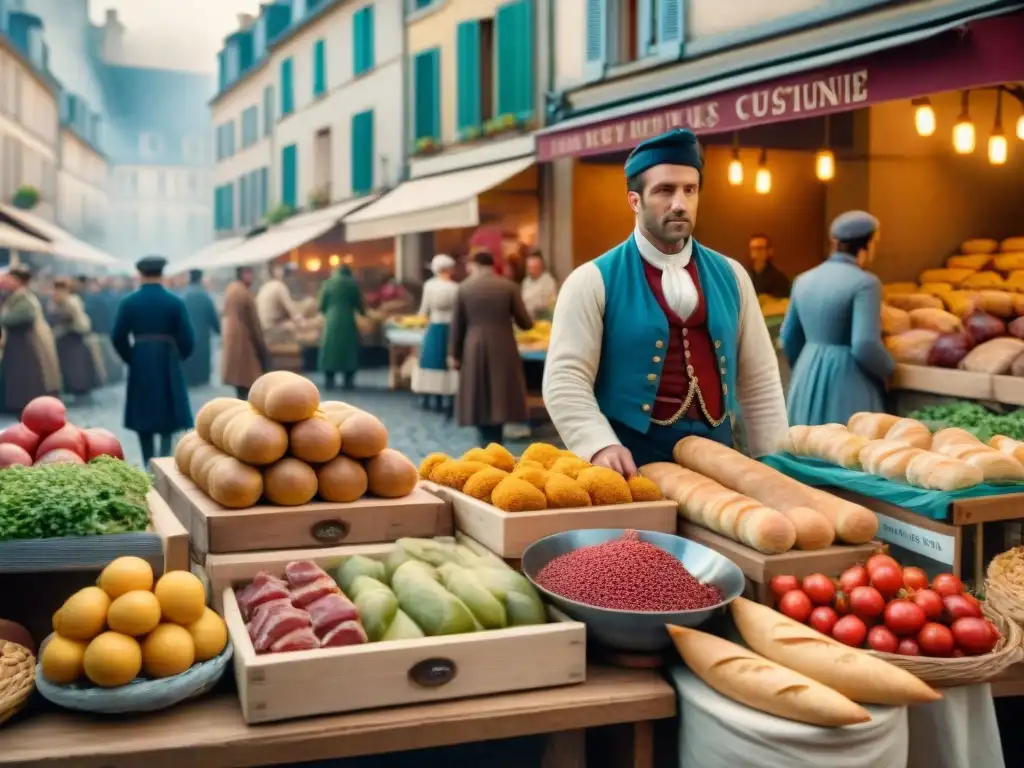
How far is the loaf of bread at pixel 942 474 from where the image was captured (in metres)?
2.99

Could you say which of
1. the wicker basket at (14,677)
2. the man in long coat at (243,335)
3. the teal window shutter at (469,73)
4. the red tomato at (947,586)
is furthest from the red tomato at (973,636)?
the teal window shutter at (469,73)

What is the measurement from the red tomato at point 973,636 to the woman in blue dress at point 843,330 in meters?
3.25

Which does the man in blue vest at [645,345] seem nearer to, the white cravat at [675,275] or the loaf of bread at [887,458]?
the white cravat at [675,275]

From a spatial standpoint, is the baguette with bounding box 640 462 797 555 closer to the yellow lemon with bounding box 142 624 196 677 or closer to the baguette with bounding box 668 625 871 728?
the baguette with bounding box 668 625 871 728

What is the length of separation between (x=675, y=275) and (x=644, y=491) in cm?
76

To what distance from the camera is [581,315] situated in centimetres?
330

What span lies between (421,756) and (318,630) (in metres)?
0.74

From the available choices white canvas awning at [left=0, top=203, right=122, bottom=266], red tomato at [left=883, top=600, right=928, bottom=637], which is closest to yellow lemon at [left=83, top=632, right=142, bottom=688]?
red tomato at [left=883, top=600, right=928, bottom=637]

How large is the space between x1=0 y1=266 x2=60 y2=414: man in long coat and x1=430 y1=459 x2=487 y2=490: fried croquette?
10372mm

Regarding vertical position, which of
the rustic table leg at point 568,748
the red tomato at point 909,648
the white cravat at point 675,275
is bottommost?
the rustic table leg at point 568,748

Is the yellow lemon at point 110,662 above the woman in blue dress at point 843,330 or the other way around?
the other way around

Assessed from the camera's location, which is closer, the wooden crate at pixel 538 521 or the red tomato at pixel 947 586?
the red tomato at pixel 947 586

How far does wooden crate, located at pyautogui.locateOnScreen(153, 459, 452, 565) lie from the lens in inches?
107

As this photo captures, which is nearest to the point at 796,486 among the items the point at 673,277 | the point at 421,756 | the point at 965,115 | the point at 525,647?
the point at 673,277
